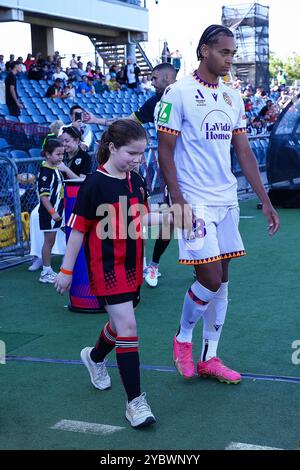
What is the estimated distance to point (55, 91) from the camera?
2102cm

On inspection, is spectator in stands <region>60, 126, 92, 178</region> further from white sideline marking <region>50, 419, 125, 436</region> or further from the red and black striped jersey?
white sideline marking <region>50, 419, 125, 436</region>

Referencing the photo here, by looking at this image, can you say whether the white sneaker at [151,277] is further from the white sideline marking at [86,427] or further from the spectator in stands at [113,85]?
the spectator in stands at [113,85]

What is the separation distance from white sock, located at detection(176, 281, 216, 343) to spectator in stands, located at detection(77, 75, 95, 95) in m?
20.5

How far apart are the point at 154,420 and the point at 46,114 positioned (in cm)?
1609

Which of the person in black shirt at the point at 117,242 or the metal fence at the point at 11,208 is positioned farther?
the metal fence at the point at 11,208

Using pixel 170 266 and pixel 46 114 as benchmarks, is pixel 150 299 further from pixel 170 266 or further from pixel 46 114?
pixel 46 114

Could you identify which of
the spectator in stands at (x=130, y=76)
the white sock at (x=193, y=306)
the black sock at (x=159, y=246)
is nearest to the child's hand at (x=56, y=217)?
the black sock at (x=159, y=246)

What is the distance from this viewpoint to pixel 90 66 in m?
Result: 27.6

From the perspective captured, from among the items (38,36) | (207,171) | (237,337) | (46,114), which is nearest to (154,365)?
(237,337)

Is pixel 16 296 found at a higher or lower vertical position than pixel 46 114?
Answer: lower

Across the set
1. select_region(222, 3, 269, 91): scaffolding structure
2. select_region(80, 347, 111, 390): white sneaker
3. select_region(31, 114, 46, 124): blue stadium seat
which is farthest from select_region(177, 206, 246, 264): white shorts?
select_region(222, 3, 269, 91): scaffolding structure

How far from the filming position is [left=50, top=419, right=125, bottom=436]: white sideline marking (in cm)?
346

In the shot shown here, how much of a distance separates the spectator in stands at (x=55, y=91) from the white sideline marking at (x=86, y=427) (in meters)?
18.2

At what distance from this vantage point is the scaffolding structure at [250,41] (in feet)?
124
